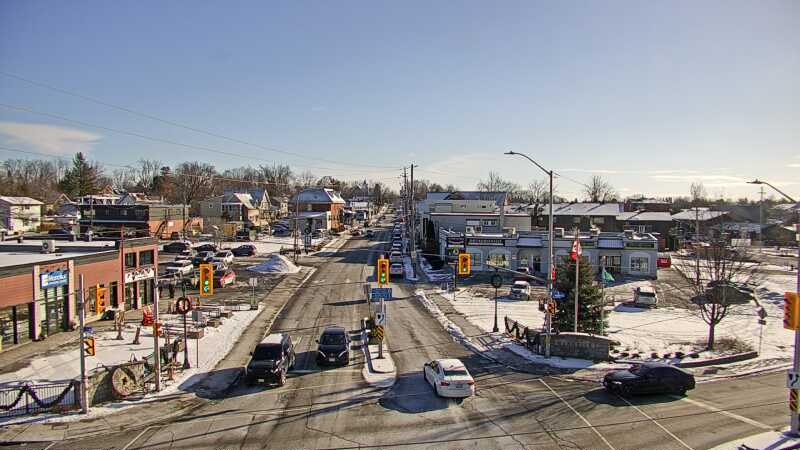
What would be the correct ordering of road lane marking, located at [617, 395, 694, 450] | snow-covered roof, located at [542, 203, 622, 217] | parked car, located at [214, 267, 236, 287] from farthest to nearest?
snow-covered roof, located at [542, 203, 622, 217], parked car, located at [214, 267, 236, 287], road lane marking, located at [617, 395, 694, 450]

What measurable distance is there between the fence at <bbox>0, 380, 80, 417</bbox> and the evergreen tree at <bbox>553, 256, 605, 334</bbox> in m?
25.1

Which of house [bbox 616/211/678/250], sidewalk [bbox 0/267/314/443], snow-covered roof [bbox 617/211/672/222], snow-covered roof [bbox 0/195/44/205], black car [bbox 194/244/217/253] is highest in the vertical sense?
snow-covered roof [bbox 0/195/44/205]

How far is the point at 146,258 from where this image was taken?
1599 inches

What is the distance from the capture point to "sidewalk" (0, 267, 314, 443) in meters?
17.8

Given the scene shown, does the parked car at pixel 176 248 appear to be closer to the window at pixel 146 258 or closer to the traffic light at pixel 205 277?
the window at pixel 146 258

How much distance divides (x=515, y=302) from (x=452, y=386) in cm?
2768

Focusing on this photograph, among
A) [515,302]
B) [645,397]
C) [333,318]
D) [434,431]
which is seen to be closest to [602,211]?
[515,302]

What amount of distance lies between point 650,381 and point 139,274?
113ft

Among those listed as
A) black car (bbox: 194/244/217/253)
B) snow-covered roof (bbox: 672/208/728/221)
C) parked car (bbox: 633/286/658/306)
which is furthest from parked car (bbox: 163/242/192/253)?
snow-covered roof (bbox: 672/208/728/221)

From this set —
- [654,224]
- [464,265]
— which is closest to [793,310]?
[464,265]

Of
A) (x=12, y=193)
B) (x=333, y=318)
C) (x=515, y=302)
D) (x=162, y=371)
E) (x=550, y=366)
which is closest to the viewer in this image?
(x=162, y=371)

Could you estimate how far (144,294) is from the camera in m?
40.3

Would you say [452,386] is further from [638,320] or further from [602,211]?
[602,211]

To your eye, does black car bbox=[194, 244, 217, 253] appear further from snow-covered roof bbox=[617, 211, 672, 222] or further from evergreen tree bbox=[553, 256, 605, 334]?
snow-covered roof bbox=[617, 211, 672, 222]
